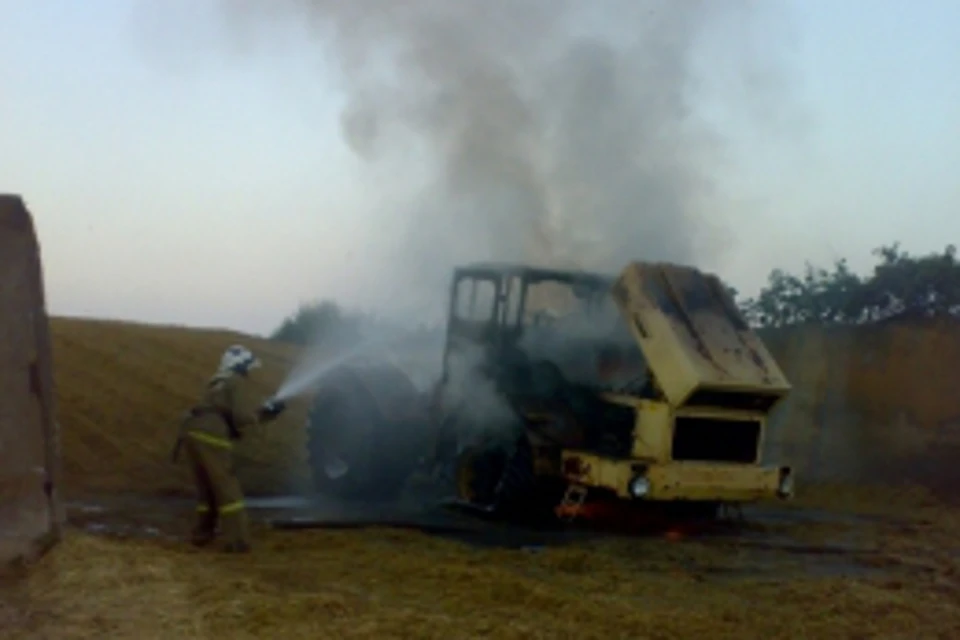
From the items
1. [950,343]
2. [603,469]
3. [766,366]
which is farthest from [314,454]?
[950,343]

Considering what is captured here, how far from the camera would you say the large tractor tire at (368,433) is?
40.5ft

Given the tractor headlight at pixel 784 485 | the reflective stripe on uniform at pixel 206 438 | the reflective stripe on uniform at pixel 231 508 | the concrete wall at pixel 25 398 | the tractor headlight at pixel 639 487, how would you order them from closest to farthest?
the concrete wall at pixel 25 398, the reflective stripe on uniform at pixel 231 508, the reflective stripe on uniform at pixel 206 438, the tractor headlight at pixel 639 487, the tractor headlight at pixel 784 485

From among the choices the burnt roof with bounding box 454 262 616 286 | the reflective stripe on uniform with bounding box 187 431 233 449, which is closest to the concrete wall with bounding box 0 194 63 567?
the reflective stripe on uniform with bounding box 187 431 233 449

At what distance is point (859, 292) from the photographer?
20656 mm

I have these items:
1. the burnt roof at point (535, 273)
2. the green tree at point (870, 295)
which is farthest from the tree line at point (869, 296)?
the burnt roof at point (535, 273)

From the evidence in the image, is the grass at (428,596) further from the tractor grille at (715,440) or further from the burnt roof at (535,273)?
the burnt roof at (535,273)

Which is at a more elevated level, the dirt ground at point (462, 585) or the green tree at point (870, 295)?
the green tree at point (870, 295)

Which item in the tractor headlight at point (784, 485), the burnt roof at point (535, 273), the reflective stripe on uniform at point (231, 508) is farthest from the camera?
the burnt roof at point (535, 273)

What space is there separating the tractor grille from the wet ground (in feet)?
2.57

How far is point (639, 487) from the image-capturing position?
10.2 metres

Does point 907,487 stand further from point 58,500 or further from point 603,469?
point 58,500

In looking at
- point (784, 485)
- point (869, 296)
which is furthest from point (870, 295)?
point (784, 485)

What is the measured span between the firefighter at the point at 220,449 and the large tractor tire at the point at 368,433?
3.18m

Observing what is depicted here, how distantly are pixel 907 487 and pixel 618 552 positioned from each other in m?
8.38
